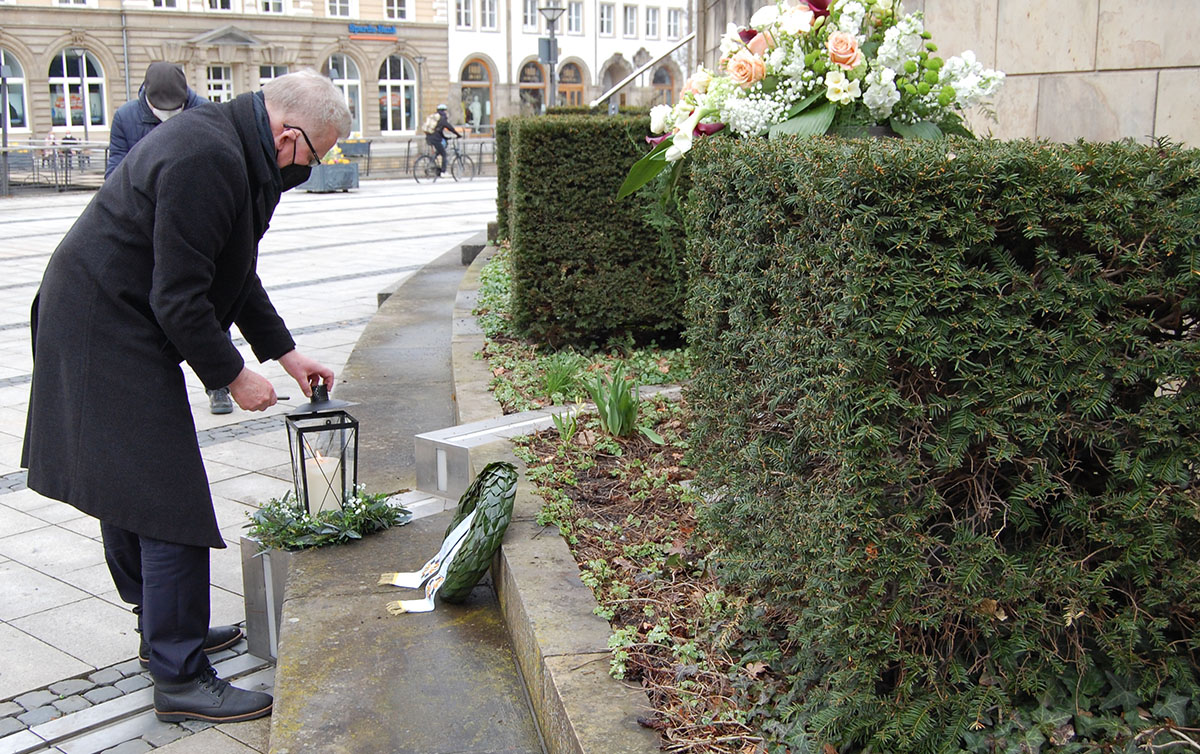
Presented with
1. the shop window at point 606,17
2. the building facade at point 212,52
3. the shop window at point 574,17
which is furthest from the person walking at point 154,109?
the shop window at point 606,17

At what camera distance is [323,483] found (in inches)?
142

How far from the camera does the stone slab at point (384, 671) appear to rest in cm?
263

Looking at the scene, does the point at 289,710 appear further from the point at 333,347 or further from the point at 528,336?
the point at 333,347

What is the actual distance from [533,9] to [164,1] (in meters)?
17.1

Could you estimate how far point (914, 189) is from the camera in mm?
1859

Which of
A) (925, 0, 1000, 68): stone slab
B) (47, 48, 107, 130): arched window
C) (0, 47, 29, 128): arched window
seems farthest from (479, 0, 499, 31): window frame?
(925, 0, 1000, 68): stone slab

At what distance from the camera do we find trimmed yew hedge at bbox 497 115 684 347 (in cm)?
616

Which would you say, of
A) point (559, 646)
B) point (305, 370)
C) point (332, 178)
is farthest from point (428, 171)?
point (559, 646)

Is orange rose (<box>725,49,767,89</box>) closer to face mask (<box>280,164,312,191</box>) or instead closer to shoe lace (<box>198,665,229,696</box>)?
face mask (<box>280,164,312,191</box>)

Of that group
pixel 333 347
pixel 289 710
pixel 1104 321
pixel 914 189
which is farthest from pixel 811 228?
Result: pixel 333 347

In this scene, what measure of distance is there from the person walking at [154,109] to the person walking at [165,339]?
9.31ft

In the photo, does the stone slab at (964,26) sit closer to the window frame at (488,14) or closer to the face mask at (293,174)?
the face mask at (293,174)

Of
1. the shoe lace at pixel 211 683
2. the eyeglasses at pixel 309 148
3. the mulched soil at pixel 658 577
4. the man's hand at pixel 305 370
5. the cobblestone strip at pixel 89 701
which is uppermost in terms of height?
the eyeglasses at pixel 309 148

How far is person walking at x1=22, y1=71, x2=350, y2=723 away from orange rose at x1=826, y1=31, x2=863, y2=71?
1.42 meters
